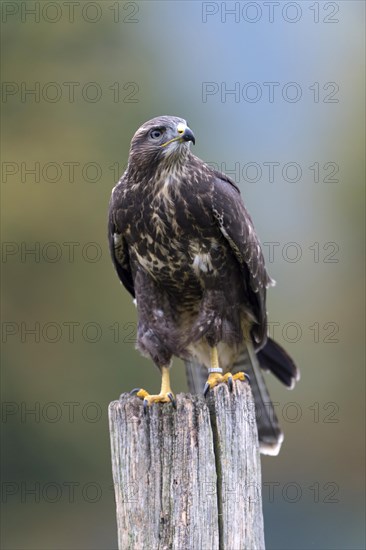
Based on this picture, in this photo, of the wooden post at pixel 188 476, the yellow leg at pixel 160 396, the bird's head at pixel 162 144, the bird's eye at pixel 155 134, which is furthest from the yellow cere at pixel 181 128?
the wooden post at pixel 188 476

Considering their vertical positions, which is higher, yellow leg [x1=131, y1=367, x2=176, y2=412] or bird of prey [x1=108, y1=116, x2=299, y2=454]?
bird of prey [x1=108, y1=116, x2=299, y2=454]

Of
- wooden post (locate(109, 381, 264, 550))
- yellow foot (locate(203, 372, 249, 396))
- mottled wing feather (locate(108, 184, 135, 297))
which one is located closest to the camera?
wooden post (locate(109, 381, 264, 550))

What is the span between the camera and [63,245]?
9.02m

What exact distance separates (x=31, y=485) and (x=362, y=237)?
4481 mm

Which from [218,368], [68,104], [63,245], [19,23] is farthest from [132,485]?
[19,23]

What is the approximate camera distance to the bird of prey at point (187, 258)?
497cm

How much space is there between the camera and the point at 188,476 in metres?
3.69

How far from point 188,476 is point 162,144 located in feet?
6.51

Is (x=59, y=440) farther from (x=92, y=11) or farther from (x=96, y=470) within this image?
(x=92, y=11)

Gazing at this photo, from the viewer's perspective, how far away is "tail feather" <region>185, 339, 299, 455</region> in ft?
17.6

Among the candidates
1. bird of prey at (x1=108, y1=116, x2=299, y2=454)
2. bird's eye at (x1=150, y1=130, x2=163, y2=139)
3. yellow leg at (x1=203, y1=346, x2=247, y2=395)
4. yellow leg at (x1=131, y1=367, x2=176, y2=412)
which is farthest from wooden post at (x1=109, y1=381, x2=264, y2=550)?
bird's eye at (x1=150, y1=130, x2=163, y2=139)

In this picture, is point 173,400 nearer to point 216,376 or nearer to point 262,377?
point 216,376

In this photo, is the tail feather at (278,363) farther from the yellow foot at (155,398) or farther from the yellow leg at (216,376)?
the yellow foot at (155,398)

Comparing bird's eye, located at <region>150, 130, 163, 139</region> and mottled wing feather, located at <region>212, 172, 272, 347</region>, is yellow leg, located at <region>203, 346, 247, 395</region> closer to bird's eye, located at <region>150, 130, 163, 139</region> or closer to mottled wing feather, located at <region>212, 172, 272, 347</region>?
mottled wing feather, located at <region>212, 172, 272, 347</region>
